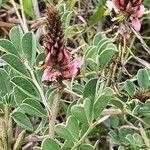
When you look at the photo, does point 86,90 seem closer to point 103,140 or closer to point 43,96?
point 43,96

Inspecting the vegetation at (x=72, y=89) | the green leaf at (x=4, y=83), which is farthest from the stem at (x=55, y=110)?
the green leaf at (x=4, y=83)

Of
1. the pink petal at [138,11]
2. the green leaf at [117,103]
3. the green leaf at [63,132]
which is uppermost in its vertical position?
the pink petal at [138,11]

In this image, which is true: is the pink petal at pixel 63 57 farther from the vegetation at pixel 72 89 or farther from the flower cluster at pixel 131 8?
the flower cluster at pixel 131 8

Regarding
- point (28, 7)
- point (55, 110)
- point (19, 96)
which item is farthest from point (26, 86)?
point (28, 7)

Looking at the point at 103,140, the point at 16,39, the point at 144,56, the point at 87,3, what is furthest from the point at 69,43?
the point at 16,39

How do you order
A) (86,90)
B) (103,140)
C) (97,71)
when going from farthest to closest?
(103,140) → (97,71) → (86,90)

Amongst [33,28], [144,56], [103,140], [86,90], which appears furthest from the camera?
[144,56]

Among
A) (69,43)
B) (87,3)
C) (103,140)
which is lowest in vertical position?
(103,140)
